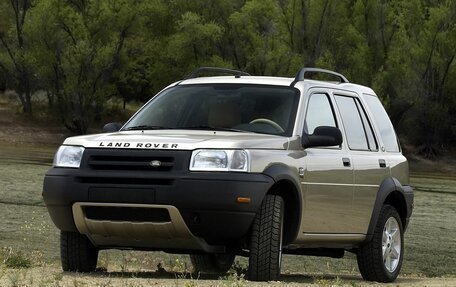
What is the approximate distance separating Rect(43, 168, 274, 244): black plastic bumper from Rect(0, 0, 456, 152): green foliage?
4896 centimetres

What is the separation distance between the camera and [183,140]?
8.54 metres

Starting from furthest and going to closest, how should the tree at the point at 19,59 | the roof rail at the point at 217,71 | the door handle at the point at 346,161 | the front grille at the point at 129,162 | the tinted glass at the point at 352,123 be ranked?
the tree at the point at 19,59 → the tinted glass at the point at 352,123 → the roof rail at the point at 217,71 → the door handle at the point at 346,161 → the front grille at the point at 129,162

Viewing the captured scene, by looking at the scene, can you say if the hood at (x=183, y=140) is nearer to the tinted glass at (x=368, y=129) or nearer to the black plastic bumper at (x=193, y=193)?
the black plastic bumper at (x=193, y=193)

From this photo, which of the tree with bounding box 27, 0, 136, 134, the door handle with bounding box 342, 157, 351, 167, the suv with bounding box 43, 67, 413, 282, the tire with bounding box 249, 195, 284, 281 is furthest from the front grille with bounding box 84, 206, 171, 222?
the tree with bounding box 27, 0, 136, 134

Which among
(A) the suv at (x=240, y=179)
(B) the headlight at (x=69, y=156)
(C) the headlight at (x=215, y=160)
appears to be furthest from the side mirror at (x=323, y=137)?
(B) the headlight at (x=69, y=156)

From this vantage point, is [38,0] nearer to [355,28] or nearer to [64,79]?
[64,79]

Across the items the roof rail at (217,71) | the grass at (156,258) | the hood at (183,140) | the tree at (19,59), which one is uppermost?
the roof rail at (217,71)

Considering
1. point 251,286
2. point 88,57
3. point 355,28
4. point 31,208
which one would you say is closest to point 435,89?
point 355,28

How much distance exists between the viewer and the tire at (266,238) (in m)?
8.55

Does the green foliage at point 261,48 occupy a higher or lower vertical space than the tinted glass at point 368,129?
lower

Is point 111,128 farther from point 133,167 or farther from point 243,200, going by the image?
point 243,200

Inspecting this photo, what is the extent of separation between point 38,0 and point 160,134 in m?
54.3

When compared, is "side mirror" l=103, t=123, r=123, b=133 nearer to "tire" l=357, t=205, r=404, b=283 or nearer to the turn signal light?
the turn signal light

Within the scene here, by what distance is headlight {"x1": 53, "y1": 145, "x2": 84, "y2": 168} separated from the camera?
872 centimetres
